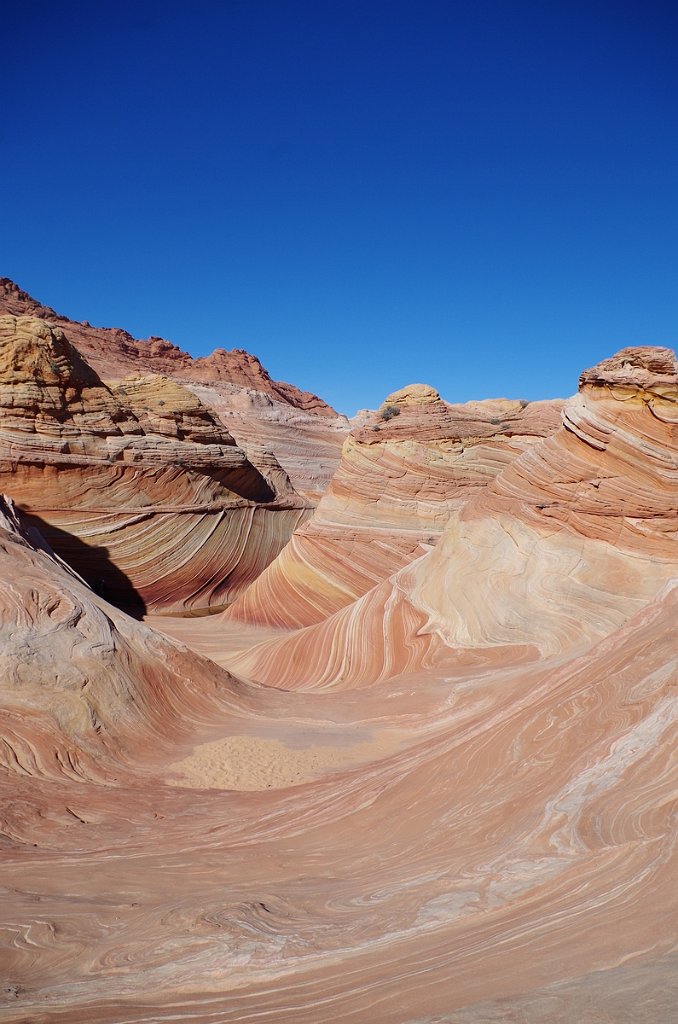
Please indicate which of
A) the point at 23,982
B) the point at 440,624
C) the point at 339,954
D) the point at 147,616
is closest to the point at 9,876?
the point at 23,982

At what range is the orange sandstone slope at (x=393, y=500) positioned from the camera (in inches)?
530

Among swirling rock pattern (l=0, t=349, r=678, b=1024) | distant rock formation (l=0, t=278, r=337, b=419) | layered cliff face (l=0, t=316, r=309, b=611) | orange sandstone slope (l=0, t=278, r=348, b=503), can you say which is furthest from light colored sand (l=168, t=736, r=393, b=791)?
distant rock formation (l=0, t=278, r=337, b=419)

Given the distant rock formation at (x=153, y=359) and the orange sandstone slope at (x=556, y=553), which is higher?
the distant rock formation at (x=153, y=359)

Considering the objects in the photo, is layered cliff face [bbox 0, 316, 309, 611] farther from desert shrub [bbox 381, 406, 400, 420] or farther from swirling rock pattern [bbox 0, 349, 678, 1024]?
swirling rock pattern [bbox 0, 349, 678, 1024]

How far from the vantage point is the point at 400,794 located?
13.7ft

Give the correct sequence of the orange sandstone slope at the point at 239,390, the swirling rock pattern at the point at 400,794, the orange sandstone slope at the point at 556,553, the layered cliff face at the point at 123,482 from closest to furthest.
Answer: the swirling rock pattern at the point at 400,794 < the orange sandstone slope at the point at 556,553 < the layered cliff face at the point at 123,482 < the orange sandstone slope at the point at 239,390

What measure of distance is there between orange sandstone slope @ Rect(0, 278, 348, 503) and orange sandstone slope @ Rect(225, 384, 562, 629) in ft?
32.9

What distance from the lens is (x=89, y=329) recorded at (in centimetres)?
5078

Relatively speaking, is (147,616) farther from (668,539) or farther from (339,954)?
(339,954)

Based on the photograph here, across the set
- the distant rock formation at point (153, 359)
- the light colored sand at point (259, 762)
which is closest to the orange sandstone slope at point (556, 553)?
the light colored sand at point (259, 762)

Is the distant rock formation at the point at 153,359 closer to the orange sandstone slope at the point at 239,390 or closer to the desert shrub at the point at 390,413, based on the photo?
the orange sandstone slope at the point at 239,390

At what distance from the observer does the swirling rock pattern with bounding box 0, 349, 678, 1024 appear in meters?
2.22

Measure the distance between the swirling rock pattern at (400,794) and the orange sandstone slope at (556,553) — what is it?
3 cm

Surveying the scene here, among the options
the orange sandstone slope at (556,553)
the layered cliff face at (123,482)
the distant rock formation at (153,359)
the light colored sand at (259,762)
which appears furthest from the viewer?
the distant rock formation at (153,359)
